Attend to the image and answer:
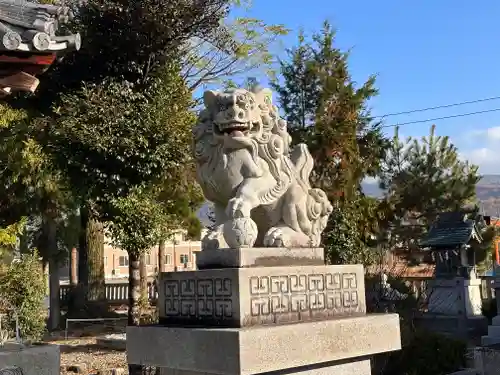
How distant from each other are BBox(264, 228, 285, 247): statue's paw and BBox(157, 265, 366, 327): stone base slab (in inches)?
9.5

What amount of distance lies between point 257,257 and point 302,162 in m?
1.06

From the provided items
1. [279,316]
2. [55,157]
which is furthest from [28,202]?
[279,316]

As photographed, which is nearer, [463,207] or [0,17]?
[0,17]

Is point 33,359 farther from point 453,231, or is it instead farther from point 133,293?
point 453,231

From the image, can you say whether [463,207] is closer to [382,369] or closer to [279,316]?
[382,369]

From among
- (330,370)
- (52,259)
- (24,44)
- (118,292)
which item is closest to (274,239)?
(330,370)

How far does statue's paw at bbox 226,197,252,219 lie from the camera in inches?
147

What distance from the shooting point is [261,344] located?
3.12 metres

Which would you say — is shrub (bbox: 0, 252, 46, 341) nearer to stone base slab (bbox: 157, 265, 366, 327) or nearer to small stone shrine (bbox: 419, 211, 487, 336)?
stone base slab (bbox: 157, 265, 366, 327)

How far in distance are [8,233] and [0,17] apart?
932 centimetres

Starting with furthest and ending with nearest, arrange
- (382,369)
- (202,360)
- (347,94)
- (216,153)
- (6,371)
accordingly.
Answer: (347,94) → (382,369) → (6,371) → (216,153) → (202,360)

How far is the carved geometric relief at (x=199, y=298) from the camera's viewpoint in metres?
3.34

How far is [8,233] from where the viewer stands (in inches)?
538

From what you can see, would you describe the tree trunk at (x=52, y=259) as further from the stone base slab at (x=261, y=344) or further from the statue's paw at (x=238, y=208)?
the stone base slab at (x=261, y=344)
